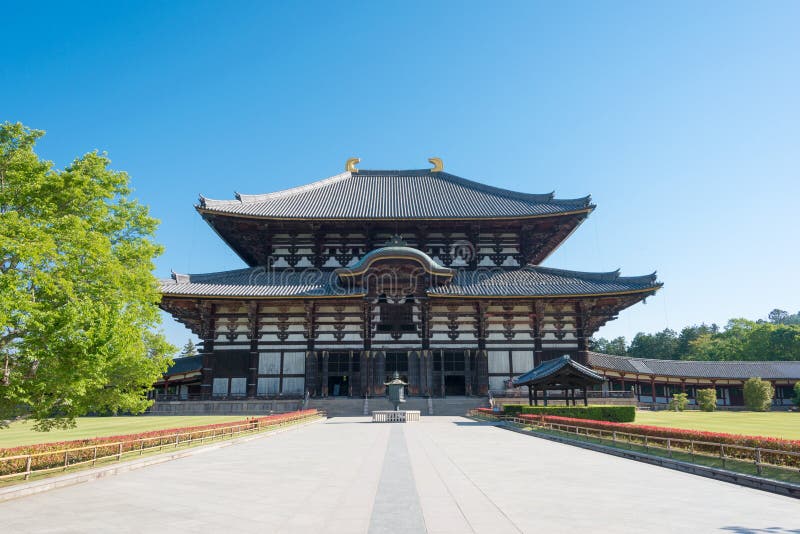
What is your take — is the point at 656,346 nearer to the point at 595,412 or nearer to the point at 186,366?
the point at 595,412

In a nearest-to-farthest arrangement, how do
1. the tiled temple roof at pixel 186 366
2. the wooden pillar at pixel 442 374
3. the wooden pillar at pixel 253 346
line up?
the wooden pillar at pixel 253 346
the wooden pillar at pixel 442 374
the tiled temple roof at pixel 186 366

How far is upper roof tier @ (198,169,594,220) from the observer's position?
1446 inches

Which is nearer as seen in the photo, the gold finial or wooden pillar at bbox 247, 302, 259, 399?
wooden pillar at bbox 247, 302, 259, 399

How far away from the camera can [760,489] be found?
952 centimetres

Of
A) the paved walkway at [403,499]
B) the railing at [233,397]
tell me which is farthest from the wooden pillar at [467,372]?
the paved walkway at [403,499]

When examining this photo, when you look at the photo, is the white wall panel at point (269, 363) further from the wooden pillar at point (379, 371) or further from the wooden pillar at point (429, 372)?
the wooden pillar at point (429, 372)

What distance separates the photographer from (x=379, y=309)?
3562cm

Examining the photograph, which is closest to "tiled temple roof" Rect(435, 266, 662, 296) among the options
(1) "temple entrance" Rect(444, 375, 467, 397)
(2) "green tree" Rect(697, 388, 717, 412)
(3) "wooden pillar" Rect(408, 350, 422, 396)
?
(3) "wooden pillar" Rect(408, 350, 422, 396)

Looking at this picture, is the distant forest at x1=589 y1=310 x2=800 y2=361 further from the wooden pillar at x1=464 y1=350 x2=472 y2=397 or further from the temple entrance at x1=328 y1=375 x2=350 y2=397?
the temple entrance at x1=328 y1=375 x2=350 y2=397

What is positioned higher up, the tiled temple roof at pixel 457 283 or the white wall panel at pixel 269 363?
the tiled temple roof at pixel 457 283

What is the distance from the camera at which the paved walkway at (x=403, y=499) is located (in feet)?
22.3

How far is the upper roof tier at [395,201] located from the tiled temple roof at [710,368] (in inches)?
639

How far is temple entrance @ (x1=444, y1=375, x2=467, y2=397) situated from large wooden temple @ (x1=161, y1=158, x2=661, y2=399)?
0.25 ft

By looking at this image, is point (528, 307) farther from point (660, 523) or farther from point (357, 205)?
point (660, 523)
